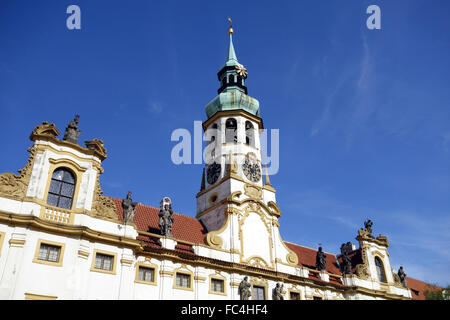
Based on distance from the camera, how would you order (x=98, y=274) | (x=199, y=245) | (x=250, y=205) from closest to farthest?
(x=98, y=274)
(x=199, y=245)
(x=250, y=205)

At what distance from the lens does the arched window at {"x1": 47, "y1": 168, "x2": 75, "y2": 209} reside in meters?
23.1

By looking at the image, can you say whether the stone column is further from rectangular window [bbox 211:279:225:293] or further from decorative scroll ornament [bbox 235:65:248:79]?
decorative scroll ornament [bbox 235:65:248:79]

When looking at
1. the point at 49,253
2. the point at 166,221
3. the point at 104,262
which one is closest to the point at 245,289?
the point at 166,221

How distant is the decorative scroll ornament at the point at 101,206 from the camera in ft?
79.3

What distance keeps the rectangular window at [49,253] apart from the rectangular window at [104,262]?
223 centimetres

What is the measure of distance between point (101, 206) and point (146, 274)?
5026 millimetres

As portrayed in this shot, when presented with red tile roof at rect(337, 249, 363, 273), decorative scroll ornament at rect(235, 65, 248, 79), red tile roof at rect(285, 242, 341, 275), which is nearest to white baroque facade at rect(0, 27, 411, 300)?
red tile roof at rect(285, 242, 341, 275)

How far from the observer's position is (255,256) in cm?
3067

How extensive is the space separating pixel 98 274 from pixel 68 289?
194 cm

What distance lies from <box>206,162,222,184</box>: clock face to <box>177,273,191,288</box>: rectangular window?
37.0 ft

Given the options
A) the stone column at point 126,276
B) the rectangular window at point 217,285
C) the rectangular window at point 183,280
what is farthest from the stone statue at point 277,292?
the stone column at point 126,276
